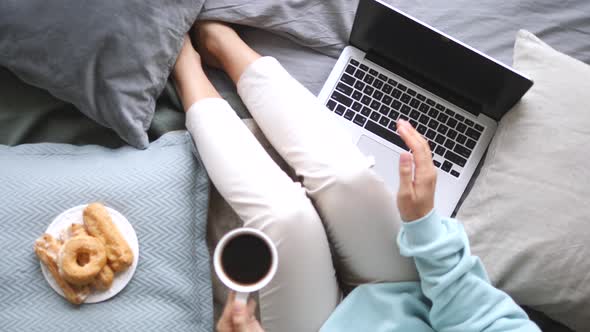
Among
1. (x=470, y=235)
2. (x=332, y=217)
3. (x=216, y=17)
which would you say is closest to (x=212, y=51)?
(x=216, y=17)

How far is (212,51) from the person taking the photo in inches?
40.3

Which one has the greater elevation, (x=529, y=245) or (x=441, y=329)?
(x=529, y=245)

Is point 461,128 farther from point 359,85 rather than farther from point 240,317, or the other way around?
point 240,317

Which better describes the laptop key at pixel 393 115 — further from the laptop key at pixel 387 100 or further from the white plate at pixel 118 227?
the white plate at pixel 118 227

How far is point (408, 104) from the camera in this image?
104 centimetres

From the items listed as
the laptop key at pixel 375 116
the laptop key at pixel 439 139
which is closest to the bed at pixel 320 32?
the laptop key at pixel 375 116

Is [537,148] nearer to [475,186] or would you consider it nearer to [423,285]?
[475,186]

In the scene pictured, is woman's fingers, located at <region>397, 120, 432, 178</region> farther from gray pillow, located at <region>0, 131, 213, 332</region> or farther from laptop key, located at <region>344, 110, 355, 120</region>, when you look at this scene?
gray pillow, located at <region>0, 131, 213, 332</region>

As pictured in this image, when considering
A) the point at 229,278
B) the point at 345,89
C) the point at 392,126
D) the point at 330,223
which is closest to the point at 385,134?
the point at 392,126

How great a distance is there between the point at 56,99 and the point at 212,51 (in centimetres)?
33

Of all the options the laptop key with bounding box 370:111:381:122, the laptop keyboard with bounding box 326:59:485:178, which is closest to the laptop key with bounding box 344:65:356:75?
the laptop keyboard with bounding box 326:59:485:178

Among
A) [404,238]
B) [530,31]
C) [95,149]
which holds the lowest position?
[95,149]

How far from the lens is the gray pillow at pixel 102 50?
842mm

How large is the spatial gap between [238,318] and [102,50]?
0.54 m
